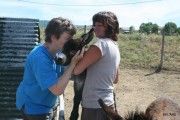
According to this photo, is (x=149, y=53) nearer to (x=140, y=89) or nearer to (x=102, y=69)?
(x=140, y=89)

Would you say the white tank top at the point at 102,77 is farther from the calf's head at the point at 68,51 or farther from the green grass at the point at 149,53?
the green grass at the point at 149,53

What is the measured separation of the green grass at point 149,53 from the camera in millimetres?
12266

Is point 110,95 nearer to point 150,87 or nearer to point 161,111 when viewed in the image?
point 161,111

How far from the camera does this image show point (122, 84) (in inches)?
375

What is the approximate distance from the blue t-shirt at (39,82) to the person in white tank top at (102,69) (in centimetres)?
20

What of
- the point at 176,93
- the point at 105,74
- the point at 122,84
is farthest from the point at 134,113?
the point at 122,84

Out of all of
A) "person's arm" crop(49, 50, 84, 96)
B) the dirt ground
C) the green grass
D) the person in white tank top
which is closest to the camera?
"person's arm" crop(49, 50, 84, 96)

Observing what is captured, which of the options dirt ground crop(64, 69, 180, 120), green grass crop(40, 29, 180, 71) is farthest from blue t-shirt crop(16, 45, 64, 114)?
green grass crop(40, 29, 180, 71)

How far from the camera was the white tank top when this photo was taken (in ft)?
8.10

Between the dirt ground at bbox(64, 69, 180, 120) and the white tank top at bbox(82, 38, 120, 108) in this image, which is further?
the dirt ground at bbox(64, 69, 180, 120)

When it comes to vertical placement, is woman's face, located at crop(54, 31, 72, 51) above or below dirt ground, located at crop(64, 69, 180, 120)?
above

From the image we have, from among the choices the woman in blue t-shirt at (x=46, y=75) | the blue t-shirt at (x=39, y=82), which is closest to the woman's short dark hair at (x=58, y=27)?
the woman in blue t-shirt at (x=46, y=75)

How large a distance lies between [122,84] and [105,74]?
7100 mm

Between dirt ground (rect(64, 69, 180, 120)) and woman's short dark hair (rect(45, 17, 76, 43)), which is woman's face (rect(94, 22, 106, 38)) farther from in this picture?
dirt ground (rect(64, 69, 180, 120))
